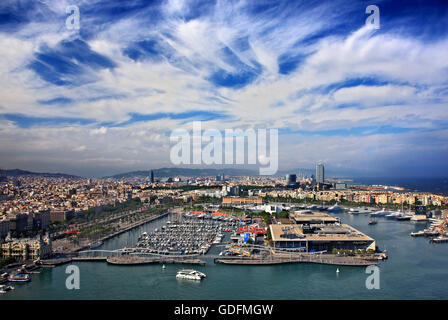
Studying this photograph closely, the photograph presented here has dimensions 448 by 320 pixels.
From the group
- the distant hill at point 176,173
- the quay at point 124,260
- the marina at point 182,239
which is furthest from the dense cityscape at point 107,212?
the distant hill at point 176,173

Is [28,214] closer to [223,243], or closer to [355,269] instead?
[223,243]

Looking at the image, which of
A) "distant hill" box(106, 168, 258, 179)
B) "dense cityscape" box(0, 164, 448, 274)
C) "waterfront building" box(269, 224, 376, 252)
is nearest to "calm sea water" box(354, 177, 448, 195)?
"dense cityscape" box(0, 164, 448, 274)

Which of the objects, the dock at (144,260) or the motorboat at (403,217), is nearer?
the dock at (144,260)

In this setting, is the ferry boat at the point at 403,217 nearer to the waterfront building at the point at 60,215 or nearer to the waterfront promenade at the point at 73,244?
the waterfront promenade at the point at 73,244

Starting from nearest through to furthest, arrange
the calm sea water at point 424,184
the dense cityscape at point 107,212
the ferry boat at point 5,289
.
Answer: the ferry boat at point 5,289
the dense cityscape at point 107,212
the calm sea water at point 424,184

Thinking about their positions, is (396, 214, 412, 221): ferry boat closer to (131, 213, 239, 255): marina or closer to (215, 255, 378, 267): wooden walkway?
(131, 213, 239, 255): marina

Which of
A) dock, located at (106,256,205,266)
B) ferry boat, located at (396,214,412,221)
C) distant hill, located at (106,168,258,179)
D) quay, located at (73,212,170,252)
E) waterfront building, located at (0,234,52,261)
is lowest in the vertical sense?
ferry boat, located at (396,214,412,221)
